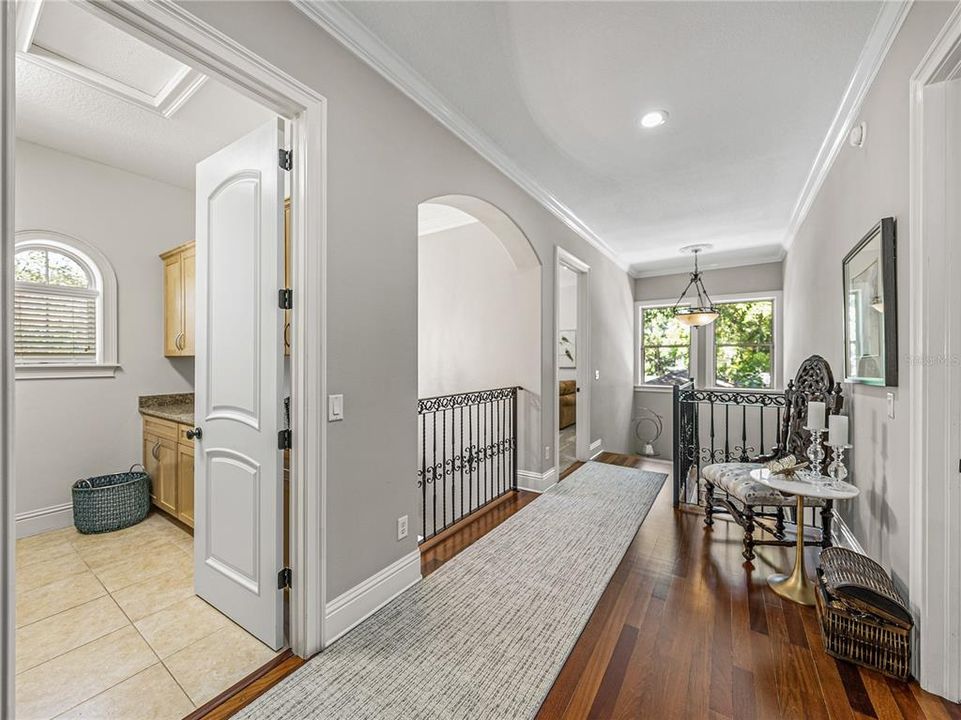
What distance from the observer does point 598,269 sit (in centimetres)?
523

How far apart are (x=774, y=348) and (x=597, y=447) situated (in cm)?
308

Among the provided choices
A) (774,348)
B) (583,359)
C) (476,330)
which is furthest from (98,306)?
(774,348)

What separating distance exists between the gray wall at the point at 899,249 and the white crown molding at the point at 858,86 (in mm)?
56

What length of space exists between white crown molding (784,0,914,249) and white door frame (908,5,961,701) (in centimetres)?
42

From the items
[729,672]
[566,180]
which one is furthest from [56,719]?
[566,180]

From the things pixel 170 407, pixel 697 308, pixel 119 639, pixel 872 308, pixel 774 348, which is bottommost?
pixel 119 639

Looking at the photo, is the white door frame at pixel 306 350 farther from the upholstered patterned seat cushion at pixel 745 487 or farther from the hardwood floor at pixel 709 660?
the upholstered patterned seat cushion at pixel 745 487

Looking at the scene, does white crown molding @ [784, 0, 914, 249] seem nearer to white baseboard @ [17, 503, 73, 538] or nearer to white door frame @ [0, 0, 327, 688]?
white door frame @ [0, 0, 327, 688]

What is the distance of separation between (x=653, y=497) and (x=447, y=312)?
2843mm

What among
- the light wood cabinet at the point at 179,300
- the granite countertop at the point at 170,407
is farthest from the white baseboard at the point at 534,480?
the light wood cabinet at the point at 179,300

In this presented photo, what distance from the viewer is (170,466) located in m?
3.12

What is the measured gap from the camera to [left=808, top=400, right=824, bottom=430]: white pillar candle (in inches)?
90.0

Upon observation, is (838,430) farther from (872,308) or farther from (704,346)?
(704,346)

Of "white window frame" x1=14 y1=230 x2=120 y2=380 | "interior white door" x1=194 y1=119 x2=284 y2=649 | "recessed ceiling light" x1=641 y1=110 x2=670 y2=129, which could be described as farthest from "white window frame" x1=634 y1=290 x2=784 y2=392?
"white window frame" x1=14 y1=230 x2=120 y2=380
